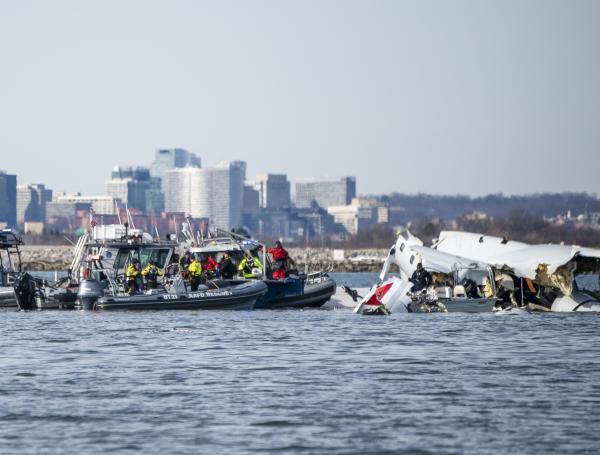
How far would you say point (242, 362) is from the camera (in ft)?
110

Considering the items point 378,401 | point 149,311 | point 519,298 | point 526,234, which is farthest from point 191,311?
point 526,234

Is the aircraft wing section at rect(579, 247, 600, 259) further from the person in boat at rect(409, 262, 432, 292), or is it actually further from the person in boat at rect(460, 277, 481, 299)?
the person in boat at rect(409, 262, 432, 292)

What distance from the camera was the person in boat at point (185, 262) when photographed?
172 feet

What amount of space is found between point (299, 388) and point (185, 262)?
28218mm

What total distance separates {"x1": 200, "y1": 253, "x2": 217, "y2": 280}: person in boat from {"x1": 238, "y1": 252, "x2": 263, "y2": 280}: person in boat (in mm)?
1011

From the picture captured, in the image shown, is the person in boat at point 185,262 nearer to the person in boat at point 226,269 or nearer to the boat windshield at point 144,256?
the boat windshield at point 144,256

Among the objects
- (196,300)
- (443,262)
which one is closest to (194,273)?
(196,300)

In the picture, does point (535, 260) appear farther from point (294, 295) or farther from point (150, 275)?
point (150, 275)

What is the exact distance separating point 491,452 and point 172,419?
581 centimetres

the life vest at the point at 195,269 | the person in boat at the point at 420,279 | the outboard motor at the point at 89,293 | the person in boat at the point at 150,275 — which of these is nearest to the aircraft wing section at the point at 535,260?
the person in boat at the point at 420,279

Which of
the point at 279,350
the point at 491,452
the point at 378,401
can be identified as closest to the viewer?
the point at 491,452

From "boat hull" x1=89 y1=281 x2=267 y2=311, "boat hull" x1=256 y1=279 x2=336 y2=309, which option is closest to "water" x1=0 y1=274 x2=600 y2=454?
"boat hull" x1=89 y1=281 x2=267 y2=311

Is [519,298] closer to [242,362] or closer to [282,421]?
[242,362]

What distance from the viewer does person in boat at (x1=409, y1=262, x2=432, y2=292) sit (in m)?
51.9
